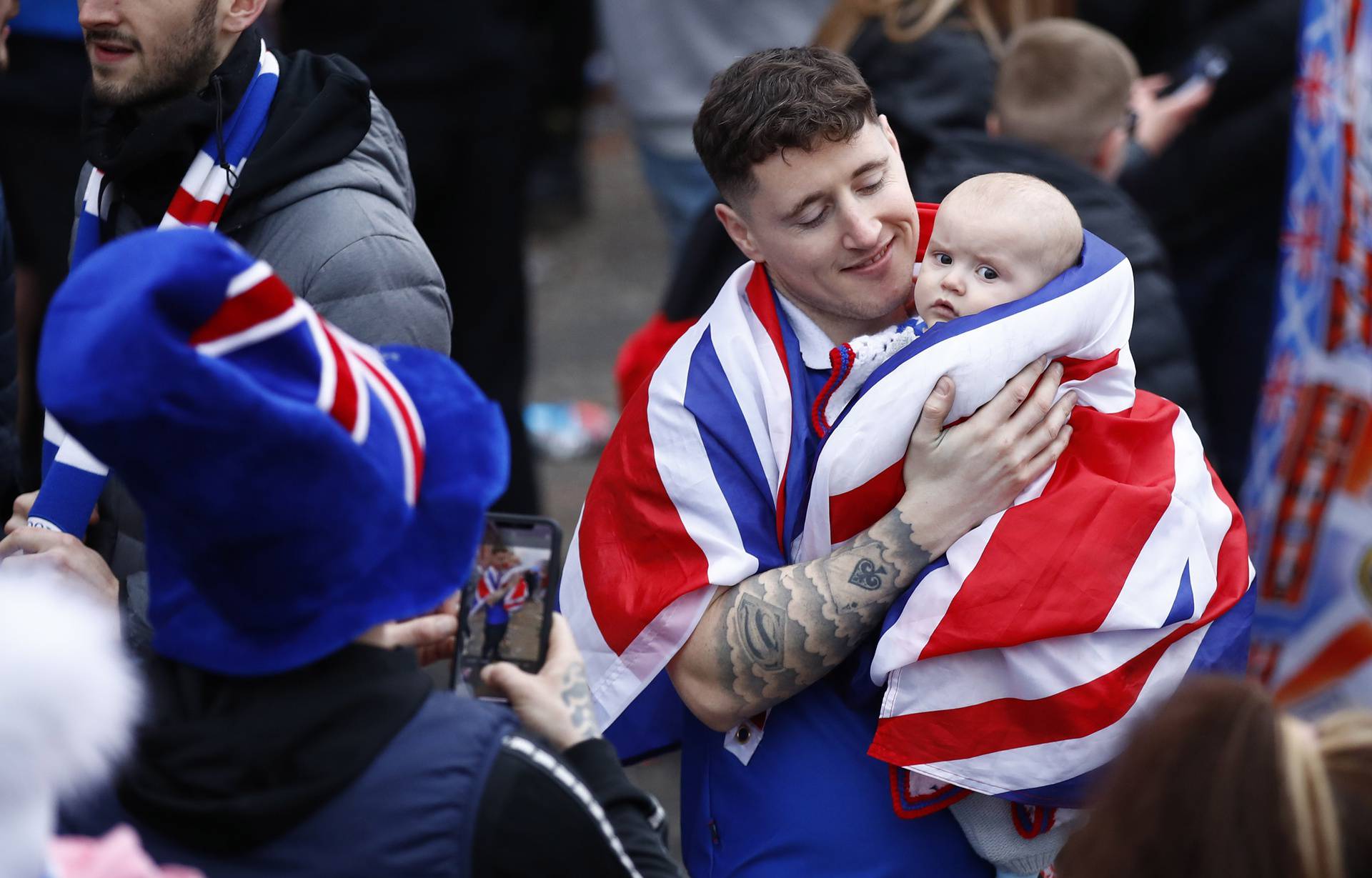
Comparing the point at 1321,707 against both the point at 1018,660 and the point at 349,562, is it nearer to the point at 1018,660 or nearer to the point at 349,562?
the point at 1018,660

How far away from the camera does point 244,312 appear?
152 centimetres

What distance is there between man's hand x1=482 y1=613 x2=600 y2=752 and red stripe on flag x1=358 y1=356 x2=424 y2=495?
331 millimetres

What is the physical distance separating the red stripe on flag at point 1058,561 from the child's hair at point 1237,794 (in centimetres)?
61

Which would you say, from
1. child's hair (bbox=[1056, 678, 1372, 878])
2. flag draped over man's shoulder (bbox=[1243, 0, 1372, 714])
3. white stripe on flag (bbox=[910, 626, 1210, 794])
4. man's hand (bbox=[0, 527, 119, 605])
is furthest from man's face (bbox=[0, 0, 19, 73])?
flag draped over man's shoulder (bbox=[1243, 0, 1372, 714])

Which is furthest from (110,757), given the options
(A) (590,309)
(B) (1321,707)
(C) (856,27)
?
(A) (590,309)

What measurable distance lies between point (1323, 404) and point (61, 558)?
286cm

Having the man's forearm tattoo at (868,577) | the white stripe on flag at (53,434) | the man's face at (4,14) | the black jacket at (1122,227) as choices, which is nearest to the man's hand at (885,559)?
the man's forearm tattoo at (868,577)

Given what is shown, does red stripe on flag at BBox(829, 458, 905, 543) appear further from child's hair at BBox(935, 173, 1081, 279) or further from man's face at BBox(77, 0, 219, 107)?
man's face at BBox(77, 0, 219, 107)

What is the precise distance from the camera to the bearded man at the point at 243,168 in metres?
2.49

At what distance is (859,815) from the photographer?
2295 mm

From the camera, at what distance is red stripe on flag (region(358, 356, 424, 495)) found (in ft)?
5.36

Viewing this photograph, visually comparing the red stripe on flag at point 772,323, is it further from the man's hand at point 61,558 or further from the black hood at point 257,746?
the man's hand at point 61,558

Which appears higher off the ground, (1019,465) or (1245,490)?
(1019,465)

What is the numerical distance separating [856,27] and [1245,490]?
158 cm
